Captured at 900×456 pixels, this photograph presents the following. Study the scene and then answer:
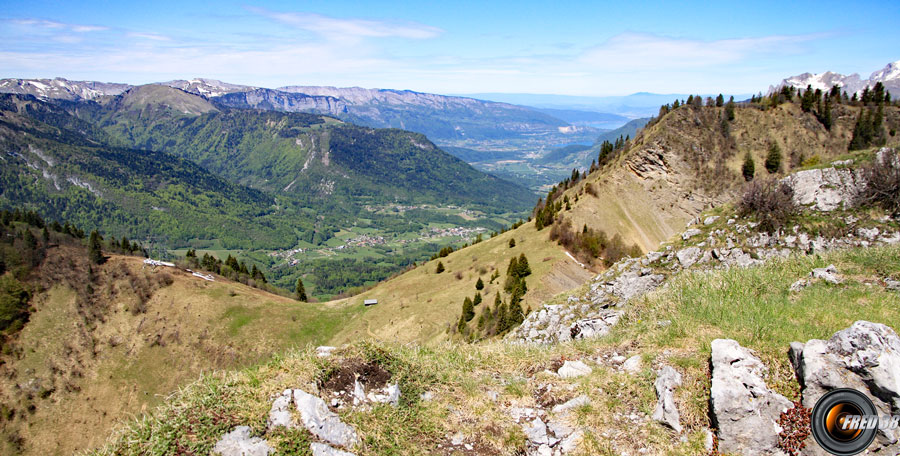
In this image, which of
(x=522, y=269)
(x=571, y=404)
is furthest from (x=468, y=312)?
(x=571, y=404)

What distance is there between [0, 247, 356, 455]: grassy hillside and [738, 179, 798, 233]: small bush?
58595 mm

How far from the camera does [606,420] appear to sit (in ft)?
24.4

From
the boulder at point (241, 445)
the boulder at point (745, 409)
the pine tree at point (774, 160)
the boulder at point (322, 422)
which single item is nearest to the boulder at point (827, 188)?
the boulder at point (745, 409)

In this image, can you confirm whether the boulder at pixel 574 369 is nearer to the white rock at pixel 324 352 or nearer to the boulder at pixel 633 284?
the white rock at pixel 324 352

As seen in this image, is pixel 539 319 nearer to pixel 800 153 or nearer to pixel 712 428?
pixel 712 428

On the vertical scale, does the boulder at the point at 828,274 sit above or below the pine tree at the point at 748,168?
below

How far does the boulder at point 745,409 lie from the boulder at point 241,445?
7116 millimetres

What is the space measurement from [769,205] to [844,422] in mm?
24794

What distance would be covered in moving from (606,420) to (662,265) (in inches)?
785

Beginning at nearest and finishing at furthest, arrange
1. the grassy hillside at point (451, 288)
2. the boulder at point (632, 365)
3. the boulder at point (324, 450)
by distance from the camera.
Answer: the boulder at point (324, 450)
the boulder at point (632, 365)
the grassy hillside at point (451, 288)

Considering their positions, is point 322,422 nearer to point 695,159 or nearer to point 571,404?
point 571,404

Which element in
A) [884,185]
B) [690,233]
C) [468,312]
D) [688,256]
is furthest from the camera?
[468,312]

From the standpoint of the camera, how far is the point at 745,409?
6.58 metres

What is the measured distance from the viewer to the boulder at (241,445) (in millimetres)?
6164
